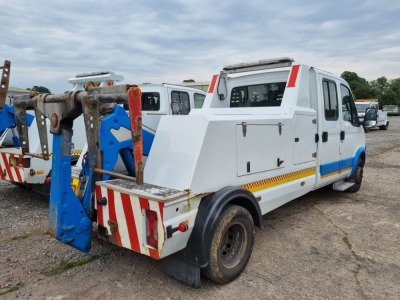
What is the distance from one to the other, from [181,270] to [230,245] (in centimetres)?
60

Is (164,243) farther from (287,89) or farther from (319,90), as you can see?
(319,90)

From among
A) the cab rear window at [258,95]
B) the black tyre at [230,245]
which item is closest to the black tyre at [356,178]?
the cab rear window at [258,95]

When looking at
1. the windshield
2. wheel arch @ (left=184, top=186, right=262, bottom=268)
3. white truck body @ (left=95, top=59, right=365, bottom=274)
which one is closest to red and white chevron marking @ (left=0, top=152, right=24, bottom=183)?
white truck body @ (left=95, top=59, right=365, bottom=274)

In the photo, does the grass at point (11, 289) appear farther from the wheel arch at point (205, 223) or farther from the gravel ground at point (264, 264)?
the wheel arch at point (205, 223)

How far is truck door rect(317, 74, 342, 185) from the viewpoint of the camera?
512cm

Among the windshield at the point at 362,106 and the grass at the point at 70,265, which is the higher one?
the windshield at the point at 362,106

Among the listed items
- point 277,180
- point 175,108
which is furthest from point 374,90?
point 277,180

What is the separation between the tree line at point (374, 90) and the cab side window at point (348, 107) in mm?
65806

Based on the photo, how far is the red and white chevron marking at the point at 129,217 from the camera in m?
2.80

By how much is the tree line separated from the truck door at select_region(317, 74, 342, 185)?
66717mm

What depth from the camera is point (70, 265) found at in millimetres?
3721

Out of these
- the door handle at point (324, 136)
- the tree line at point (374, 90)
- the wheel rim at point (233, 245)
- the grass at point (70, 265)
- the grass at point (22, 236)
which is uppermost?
the tree line at point (374, 90)

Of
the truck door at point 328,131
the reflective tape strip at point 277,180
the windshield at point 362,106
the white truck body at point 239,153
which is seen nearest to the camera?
the white truck body at point 239,153

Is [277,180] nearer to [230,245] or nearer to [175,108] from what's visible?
[230,245]
